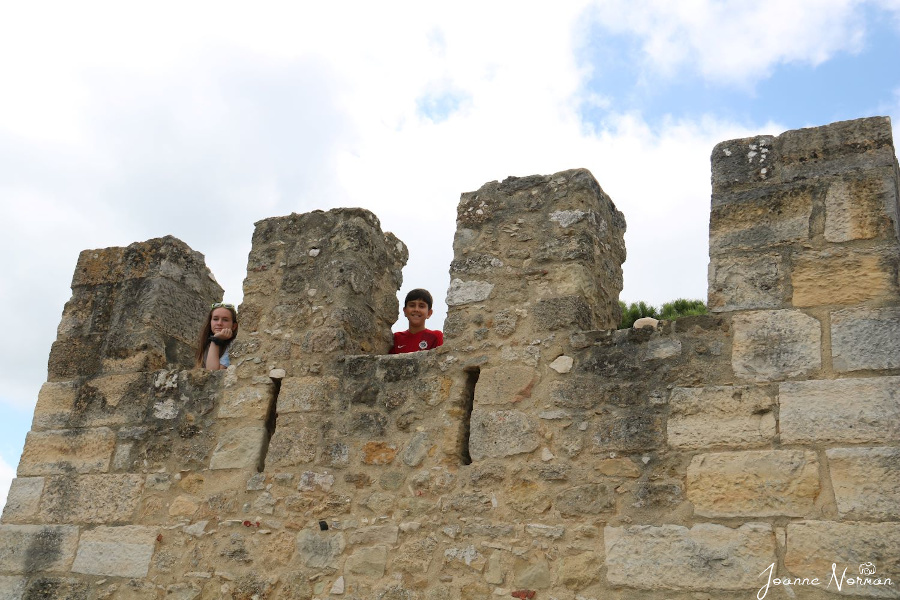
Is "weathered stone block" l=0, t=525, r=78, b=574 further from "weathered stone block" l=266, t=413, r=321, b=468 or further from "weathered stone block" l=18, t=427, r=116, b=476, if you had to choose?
"weathered stone block" l=266, t=413, r=321, b=468

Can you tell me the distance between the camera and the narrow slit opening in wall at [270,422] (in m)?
4.57

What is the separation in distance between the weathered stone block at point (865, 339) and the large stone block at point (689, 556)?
72 centimetres

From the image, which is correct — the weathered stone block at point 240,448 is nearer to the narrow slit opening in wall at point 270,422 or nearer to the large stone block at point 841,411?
the narrow slit opening in wall at point 270,422

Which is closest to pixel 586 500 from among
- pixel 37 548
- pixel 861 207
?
pixel 861 207

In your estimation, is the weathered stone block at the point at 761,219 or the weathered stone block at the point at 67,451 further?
the weathered stone block at the point at 67,451

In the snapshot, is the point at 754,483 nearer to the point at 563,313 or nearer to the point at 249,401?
the point at 563,313

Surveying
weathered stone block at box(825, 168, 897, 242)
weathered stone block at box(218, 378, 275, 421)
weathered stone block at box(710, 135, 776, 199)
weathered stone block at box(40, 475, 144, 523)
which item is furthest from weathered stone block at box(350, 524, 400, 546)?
weathered stone block at box(825, 168, 897, 242)

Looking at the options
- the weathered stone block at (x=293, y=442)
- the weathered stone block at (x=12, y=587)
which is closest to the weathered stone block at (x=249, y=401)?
the weathered stone block at (x=293, y=442)

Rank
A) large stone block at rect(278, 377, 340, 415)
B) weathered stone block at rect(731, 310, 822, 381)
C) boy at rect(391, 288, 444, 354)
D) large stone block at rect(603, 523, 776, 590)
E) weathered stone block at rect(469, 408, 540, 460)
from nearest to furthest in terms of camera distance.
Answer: large stone block at rect(603, 523, 776, 590) < weathered stone block at rect(731, 310, 822, 381) < weathered stone block at rect(469, 408, 540, 460) < large stone block at rect(278, 377, 340, 415) < boy at rect(391, 288, 444, 354)

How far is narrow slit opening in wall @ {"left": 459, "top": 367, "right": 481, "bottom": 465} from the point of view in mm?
4141

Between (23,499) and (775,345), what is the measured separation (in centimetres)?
397

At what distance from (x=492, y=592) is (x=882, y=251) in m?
2.06

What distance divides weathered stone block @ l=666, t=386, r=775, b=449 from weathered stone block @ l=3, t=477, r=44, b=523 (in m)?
3.42

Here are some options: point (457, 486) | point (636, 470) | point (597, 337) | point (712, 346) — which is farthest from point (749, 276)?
point (457, 486)
